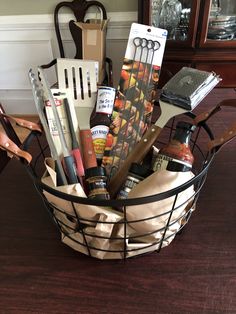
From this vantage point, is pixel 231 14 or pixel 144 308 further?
pixel 231 14

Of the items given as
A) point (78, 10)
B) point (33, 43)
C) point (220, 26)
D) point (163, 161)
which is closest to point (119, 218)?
point (163, 161)

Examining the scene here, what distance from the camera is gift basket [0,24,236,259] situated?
362 mm

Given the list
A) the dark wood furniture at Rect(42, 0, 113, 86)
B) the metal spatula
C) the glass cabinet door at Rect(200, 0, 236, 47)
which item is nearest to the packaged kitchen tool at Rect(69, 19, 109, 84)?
the dark wood furniture at Rect(42, 0, 113, 86)

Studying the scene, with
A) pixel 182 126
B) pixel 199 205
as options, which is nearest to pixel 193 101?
pixel 182 126

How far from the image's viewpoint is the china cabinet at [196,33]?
1.39 metres

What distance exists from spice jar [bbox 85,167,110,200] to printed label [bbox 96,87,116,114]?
0.16 m

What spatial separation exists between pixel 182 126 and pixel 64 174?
0.18m

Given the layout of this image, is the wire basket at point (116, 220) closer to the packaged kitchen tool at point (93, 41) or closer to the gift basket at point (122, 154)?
the gift basket at point (122, 154)

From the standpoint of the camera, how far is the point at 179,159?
1.37ft

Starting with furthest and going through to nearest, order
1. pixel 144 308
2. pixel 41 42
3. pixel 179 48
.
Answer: pixel 41 42 → pixel 179 48 → pixel 144 308

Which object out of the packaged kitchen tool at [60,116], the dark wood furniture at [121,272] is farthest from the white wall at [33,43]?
the dark wood furniture at [121,272]

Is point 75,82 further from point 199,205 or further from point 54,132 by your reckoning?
point 199,205

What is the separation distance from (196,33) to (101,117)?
1075 millimetres

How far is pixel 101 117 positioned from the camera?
539 millimetres
